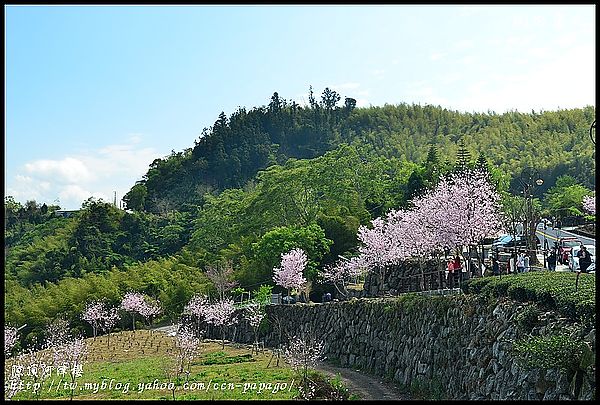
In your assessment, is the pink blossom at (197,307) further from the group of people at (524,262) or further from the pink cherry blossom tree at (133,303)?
the group of people at (524,262)

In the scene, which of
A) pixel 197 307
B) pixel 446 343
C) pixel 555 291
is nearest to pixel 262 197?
pixel 197 307

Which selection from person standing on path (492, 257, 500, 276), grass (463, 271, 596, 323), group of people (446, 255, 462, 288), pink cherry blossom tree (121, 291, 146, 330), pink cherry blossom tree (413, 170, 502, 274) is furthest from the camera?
pink cherry blossom tree (121, 291, 146, 330)

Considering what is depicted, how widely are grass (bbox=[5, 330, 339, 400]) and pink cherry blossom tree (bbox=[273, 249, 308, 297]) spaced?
415cm

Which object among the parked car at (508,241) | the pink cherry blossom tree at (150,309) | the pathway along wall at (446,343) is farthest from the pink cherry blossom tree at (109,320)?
the parked car at (508,241)

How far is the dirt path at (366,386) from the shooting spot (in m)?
17.4

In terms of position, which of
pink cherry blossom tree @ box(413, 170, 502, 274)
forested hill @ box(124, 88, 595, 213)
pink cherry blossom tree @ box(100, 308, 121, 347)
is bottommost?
pink cherry blossom tree @ box(100, 308, 121, 347)

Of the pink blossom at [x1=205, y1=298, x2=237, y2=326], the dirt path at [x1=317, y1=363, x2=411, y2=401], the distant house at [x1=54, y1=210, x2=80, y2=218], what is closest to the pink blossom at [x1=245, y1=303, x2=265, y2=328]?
the pink blossom at [x1=205, y1=298, x2=237, y2=326]

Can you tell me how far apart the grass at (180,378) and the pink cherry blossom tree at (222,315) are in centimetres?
255

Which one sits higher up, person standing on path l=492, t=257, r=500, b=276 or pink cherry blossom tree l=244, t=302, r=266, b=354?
person standing on path l=492, t=257, r=500, b=276

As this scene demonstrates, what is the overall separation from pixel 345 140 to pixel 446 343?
291 ft

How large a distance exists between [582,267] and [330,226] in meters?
23.5

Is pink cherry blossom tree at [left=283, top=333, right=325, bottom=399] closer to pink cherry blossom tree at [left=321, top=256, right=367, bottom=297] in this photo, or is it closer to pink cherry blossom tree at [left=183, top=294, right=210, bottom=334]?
pink cherry blossom tree at [left=321, top=256, right=367, bottom=297]

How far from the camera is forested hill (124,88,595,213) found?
80.7 meters

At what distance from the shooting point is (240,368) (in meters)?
23.2
